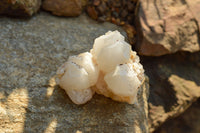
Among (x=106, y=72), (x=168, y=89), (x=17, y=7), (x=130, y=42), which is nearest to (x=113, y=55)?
(x=106, y=72)

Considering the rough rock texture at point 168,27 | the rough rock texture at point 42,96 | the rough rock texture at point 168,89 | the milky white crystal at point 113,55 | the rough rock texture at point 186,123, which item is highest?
the milky white crystal at point 113,55

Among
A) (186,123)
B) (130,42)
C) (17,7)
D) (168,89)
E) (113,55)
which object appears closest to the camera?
(113,55)

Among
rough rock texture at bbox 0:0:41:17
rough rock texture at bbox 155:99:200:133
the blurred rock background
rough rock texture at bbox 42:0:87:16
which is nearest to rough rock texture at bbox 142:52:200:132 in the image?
the blurred rock background

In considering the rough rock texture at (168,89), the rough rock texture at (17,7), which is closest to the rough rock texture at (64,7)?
the rough rock texture at (17,7)

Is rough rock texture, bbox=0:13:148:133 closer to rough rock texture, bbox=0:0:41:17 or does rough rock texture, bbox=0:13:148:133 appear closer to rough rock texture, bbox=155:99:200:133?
rough rock texture, bbox=0:0:41:17

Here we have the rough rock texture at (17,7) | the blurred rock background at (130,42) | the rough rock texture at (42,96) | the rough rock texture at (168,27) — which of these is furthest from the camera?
the rough rock texture at (168,27)

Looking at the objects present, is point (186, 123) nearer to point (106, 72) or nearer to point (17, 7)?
point (106, 72)

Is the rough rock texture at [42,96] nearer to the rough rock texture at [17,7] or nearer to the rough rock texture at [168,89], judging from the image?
the rough rock texture at [17,7]
